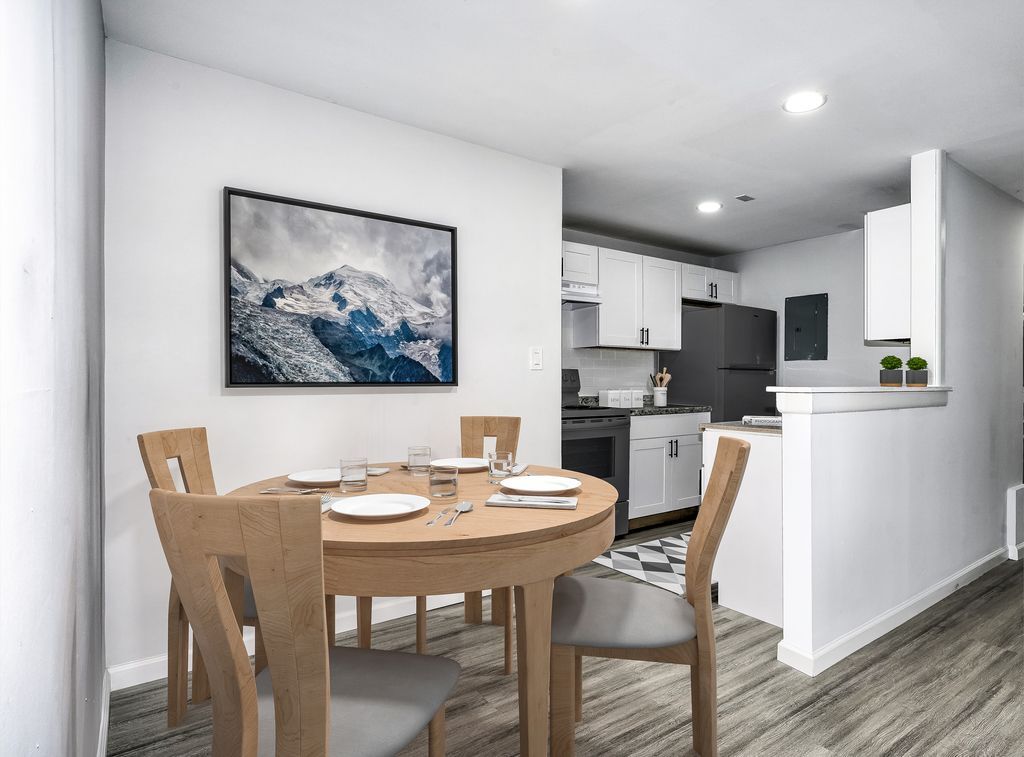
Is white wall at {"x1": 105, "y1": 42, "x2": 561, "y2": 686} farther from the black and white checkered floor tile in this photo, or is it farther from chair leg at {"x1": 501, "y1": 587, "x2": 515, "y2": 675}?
the black and white checkered floor tile

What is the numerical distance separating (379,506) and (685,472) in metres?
3.68

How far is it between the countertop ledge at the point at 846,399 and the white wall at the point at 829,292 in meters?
1.83

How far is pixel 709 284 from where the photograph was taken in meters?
5.34

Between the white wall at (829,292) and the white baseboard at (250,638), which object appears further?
the white wall at (829,292)

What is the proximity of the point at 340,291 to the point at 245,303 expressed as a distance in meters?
0.41

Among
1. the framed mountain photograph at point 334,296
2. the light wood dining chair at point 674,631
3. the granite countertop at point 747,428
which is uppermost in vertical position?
the framed mountain photograph at point 334,296

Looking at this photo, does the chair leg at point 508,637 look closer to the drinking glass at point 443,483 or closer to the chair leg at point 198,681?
the drinking glass at point 443,483

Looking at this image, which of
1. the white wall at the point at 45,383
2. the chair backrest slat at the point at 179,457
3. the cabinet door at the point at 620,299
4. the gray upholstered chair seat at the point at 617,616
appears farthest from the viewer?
the cabinet door at the point at 620,299

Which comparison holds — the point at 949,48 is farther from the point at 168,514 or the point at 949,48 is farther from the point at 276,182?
the point at 168,514

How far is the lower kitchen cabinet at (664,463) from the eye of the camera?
426 centimetres

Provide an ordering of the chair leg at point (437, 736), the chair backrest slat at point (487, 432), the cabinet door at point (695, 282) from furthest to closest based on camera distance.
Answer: the cabinet door at point (695, 282)
the chair backrest slat at point (487, 432)
the chair leg at point (437, 736)

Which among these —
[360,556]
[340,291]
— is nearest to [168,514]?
[360,556]

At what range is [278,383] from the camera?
242 cm

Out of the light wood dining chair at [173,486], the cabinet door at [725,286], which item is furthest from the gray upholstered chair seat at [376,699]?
the cabinet door at [725,286]
